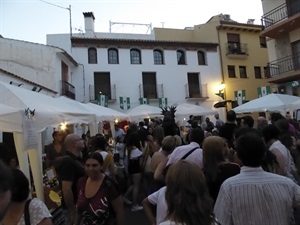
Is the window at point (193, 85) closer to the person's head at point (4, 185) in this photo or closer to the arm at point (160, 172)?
the arm at point (160, 172)

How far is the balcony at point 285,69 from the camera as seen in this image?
17.9m

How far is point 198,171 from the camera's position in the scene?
2090 mm

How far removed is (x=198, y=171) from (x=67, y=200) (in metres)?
2.35

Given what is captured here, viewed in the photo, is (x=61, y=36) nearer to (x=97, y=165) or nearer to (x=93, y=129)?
(x=93, y=129)

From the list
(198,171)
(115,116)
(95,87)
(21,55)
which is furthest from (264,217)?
(95,87)

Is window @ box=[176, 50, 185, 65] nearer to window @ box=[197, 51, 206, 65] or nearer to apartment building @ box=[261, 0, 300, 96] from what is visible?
window @ box=[197, 51, 206, 65]

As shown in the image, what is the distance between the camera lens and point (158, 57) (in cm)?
2662

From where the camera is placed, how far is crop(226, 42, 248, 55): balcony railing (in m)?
27.6

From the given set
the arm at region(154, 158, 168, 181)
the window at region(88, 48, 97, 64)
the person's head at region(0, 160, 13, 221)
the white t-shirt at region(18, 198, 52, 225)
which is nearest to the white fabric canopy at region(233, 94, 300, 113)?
the arm at region(154, 158, 168, 181)

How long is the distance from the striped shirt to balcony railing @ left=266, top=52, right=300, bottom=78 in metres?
17.4

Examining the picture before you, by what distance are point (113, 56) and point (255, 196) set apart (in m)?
24.0

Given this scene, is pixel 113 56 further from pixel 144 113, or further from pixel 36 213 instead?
pixel 36 213

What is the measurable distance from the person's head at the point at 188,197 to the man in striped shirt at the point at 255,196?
50cm

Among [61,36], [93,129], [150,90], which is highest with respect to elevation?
[61,36]
